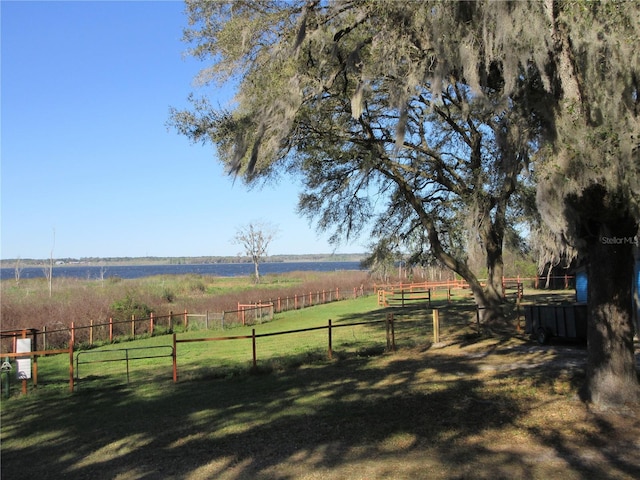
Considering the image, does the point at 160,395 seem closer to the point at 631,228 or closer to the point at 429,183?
the point at 631,228

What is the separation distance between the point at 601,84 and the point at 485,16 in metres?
1.72

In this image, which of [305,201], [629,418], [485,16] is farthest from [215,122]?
[629,418]

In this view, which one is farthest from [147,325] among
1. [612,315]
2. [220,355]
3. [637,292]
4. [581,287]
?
[612,315]

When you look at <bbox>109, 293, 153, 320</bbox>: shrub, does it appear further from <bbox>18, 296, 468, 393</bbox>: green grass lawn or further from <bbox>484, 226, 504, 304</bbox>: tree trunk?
<bbox>484, 226, 504, 304</bbox>: tree trunk

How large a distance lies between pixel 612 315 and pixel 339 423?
3.97 m

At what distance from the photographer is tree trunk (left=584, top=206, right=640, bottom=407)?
277 inches

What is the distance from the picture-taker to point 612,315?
23.7 ft

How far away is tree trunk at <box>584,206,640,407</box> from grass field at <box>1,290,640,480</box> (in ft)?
1.26

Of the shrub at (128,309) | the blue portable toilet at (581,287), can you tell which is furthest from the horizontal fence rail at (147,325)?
the blue portable toilet at (581,287)

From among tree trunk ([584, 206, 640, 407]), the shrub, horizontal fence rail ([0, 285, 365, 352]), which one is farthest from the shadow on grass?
the shrub

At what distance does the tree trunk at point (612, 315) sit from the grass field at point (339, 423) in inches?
15.1

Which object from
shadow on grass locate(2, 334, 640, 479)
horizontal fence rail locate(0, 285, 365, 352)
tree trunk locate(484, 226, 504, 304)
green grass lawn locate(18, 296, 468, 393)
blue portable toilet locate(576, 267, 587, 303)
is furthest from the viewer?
horizontal fence rail locate(0, 285, 365, 352)

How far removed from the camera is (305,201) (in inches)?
682

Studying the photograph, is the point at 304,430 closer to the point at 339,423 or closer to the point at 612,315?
the point at 339,423
